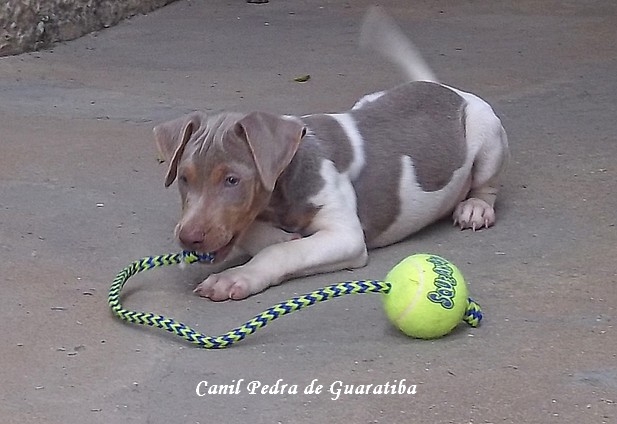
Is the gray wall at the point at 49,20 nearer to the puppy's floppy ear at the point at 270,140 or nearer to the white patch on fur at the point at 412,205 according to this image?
the white patch on fur at the point at 412,205

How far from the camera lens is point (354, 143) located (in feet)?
12.8

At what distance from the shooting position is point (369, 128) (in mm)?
3996

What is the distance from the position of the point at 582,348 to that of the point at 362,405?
2.28 ft

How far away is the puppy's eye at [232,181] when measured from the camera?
3.42 metres

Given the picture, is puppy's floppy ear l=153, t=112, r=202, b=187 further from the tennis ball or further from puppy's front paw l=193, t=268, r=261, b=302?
the tennis ball

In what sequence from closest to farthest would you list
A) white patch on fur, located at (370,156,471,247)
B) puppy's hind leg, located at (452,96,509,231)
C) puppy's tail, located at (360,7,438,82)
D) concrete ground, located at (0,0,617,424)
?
concrete ground, located at (0,0,617,424), white patch on fur, located at (370,156,471,247), puppy's hind leg, located at (452,96,509,231), puppy's tail, located at (360,7,438,82)

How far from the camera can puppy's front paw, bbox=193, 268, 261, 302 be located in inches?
134

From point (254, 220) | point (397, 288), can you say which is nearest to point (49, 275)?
point (254, 220)

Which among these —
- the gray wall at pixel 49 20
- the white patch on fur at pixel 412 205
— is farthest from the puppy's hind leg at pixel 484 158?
the gray wall at pixel 49 20

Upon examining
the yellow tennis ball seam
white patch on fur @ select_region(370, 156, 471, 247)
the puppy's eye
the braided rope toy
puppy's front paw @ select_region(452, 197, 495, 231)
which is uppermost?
the puppy's eye

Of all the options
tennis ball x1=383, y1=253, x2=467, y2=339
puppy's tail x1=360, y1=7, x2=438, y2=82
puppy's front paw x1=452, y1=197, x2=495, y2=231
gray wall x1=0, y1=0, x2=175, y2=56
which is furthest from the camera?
gray wall x1=0, y1=0, x2=175, y2=56

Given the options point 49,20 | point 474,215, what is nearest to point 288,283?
point 474,215

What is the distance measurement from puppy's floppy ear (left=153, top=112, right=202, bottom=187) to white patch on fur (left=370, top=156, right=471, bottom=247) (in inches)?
30.8

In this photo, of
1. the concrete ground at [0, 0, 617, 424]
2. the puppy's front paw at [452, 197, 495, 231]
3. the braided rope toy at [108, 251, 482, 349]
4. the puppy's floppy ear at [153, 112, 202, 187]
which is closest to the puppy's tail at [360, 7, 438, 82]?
the concrete ground at [0, 0, 617, 424]
